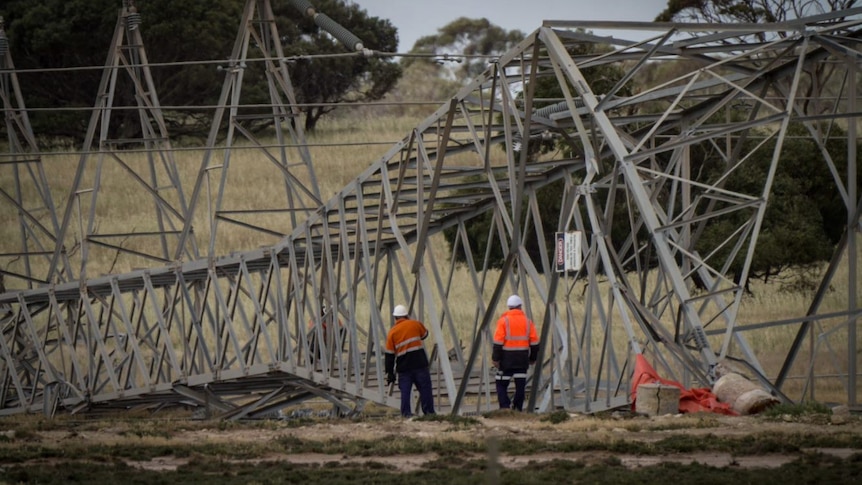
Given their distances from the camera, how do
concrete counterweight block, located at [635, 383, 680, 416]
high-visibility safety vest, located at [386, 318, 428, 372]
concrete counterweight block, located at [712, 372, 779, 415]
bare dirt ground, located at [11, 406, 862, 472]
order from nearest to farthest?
bare dirt ground, located at [11, 406, 862, 472] < concrete counterweight block, located at [712, 372, 779, 415] < concrete counterweight block, located at [635, 383, 680, 416] < high-visibility safety vest, located at [386, 318, 428, 372]

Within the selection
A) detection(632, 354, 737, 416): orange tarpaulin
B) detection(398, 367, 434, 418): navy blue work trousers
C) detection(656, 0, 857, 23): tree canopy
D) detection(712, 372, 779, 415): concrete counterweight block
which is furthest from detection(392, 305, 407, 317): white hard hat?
detection(656, 0, 857, 23): tree canopy

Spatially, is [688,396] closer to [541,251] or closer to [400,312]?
[400,312]

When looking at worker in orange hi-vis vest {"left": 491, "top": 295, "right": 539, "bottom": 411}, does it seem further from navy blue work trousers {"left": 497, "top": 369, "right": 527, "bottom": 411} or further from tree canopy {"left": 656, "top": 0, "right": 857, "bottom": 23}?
tree canopy {"left": 656, "top": 0, "right": 857, "bottom": 23}

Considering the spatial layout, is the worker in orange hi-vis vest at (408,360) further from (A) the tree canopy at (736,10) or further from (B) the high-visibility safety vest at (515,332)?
(A) the tree canopy at (736,10)

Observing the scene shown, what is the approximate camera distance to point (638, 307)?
18.1 metres

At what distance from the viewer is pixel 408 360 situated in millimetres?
21719

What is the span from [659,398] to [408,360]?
16.6 feet

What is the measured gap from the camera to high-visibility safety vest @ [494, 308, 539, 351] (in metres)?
20.9

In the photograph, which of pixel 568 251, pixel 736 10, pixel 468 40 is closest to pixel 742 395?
pixel 568 251

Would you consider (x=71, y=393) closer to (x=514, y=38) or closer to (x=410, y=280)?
(x=410, y=280)

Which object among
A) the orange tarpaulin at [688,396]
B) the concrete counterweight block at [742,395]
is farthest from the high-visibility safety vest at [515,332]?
the concrete counterweight block at [742,395]

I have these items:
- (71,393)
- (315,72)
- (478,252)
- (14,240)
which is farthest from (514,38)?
(71,393)

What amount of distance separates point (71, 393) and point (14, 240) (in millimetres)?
28523

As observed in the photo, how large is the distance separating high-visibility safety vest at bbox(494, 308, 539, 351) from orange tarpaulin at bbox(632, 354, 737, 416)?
2.78 metres
